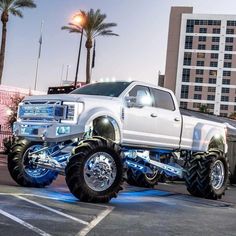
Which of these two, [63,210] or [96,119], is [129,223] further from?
[96,119]

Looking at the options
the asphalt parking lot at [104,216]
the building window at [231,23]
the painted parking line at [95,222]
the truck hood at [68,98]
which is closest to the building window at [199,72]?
the building window at [231,23]

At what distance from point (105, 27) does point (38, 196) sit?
4079 centimetres

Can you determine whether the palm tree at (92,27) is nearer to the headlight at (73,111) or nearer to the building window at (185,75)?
the headlight at (73,111)

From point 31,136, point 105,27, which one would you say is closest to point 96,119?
point 31,136

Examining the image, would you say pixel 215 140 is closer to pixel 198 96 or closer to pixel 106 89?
pixel 106 89

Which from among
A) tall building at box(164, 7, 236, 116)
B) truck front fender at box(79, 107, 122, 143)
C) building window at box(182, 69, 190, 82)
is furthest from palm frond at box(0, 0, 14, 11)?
building window at box(182, 69, 190, 82)

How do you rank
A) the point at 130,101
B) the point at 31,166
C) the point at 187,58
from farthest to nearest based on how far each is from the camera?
the point at 187,58, the point at 31,166, the point at 130,101

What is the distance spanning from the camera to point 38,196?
32.2 ft

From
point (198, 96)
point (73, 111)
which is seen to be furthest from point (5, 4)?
point (198, 96)

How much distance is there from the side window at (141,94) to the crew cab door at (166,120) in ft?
0.70

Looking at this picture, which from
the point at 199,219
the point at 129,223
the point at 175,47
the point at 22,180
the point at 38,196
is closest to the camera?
the point at 129,223

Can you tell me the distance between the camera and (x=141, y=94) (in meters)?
11.4

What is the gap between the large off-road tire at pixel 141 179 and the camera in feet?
48.1

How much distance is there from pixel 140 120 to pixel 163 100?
1388mm
